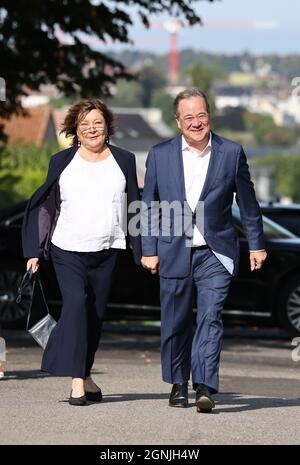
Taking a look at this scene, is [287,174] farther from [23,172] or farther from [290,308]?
[290,308]

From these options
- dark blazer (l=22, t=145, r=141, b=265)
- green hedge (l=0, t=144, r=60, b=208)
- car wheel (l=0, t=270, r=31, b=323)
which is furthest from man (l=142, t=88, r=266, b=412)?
green hedge (l=0, t=144, r=60, b=208)

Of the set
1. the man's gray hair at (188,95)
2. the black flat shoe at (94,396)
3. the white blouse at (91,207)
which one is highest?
the man's gray hair at (188,95)

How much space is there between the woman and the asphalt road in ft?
1.21

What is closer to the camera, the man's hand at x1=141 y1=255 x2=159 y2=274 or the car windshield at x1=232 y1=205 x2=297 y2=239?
the man's hand at x1=141 y1=255 x2=159 y2=274

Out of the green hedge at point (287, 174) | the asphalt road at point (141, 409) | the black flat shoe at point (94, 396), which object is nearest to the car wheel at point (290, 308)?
the asphalt road at point (141, 409)

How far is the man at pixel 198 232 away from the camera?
29.7 ft

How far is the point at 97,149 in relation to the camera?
923 centimetres

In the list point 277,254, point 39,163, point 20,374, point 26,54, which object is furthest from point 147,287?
point 39,163

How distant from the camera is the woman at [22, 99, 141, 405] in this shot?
9172 mm

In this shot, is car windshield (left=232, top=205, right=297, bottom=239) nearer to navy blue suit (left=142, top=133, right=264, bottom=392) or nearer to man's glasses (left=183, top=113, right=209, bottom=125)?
navy blue suit (left=142, top=133, right=264, bottom=392)

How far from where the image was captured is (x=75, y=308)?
915 cm

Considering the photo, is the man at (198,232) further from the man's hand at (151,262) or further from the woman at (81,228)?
the woman at (81,228)

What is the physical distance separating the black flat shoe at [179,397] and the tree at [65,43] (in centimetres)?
1187

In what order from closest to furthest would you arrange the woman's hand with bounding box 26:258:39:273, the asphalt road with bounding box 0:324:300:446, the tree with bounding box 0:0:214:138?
the asphalt road with bounding box 0:324:300:446 → the woman's hand with bounding box 26:258:39:273 → the tree with bounding box 0:0:214:138
